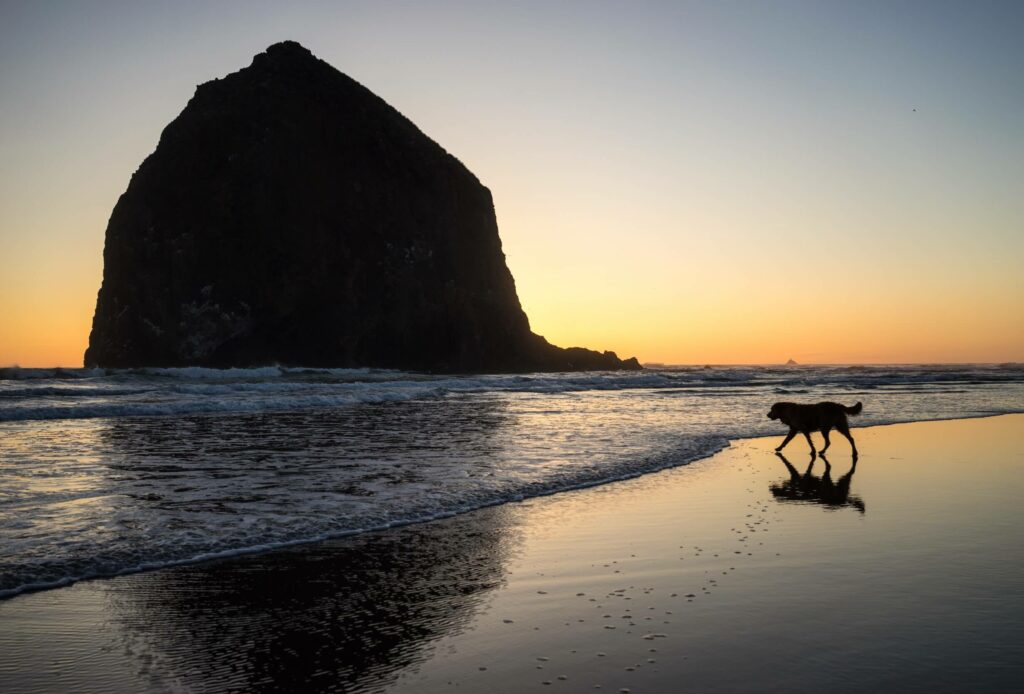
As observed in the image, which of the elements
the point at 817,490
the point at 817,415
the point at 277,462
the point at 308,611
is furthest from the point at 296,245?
the point at 308,611

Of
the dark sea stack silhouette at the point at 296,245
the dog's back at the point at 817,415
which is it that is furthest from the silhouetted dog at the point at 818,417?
the dark sea stack silhouette at the point at 296,245

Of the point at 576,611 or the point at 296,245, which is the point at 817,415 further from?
the point at 296,245

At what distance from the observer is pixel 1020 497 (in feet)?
28.5

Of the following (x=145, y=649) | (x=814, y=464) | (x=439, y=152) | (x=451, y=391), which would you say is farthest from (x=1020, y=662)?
(x=439, y=152)

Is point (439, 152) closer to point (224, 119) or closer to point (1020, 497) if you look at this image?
point (224, 119)

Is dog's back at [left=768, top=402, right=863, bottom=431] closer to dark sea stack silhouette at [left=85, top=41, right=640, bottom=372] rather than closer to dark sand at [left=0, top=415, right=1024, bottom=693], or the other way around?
dark sand at [left=0, top=415, right=1024, bottom=693]

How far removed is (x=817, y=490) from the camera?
9492 mm

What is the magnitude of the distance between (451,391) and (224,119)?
5335cm

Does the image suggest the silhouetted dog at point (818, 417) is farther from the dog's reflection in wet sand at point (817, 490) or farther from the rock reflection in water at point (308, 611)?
the rock reflection in water at point (308, 611)

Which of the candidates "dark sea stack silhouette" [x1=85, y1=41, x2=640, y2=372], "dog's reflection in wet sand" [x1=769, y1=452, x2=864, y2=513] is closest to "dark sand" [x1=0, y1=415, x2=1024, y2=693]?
"dog's reflection in wet sand" [x1=769, y1=452, x2=864, y2=513]

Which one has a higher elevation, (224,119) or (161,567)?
(224,119)

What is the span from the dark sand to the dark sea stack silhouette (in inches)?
2508

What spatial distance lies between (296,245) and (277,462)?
63.0 m

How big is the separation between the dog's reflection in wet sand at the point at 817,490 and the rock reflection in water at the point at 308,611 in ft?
13.7
